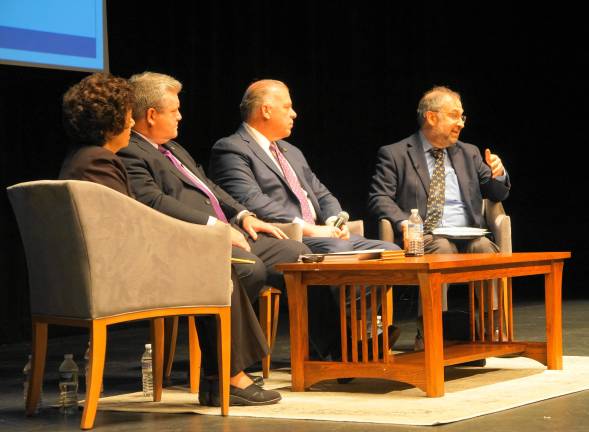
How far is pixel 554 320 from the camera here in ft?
13.5

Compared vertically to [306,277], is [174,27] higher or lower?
higher

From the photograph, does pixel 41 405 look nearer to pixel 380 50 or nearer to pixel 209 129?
pixel 209 129

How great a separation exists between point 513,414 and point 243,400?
0.85m

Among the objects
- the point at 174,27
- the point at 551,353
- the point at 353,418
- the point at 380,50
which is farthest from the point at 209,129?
the point at 353,418

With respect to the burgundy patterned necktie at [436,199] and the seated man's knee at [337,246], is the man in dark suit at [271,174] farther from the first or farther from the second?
the burgundy patterned necktie at [436,199]

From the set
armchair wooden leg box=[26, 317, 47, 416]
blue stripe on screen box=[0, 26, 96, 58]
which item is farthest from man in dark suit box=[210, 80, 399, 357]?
armchair wooden leg box=[26, 317, 47, 416]

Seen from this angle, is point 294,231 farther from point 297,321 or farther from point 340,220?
point 297,321

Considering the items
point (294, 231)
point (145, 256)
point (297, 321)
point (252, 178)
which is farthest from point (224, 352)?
point (252, 178)

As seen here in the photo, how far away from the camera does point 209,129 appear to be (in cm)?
631

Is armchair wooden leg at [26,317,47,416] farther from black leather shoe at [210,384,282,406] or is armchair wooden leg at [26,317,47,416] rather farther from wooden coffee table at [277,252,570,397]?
wooden coffee table at [277,252,570,397]

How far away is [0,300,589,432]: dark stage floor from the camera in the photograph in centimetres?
292

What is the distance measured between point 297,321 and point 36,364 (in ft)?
3.00

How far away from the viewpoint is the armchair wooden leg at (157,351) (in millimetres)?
3652

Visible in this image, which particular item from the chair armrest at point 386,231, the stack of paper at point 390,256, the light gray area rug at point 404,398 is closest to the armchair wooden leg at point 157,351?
the light gray area rug at point 404,398
